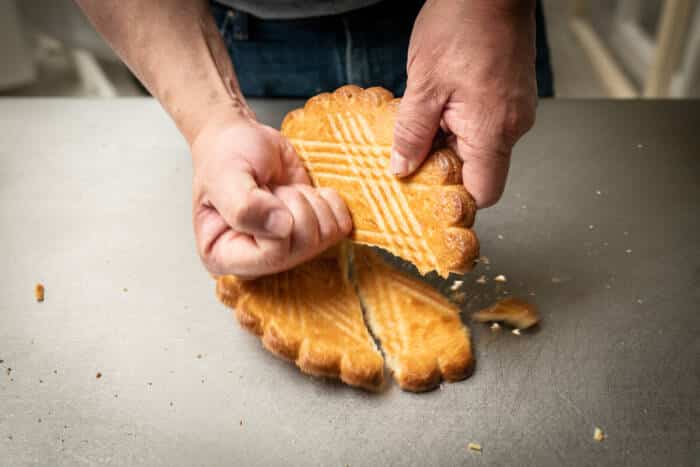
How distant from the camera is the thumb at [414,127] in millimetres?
822

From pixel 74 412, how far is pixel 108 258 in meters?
0.31

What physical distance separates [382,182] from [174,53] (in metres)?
0.43

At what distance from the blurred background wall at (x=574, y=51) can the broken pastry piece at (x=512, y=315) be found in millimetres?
1637

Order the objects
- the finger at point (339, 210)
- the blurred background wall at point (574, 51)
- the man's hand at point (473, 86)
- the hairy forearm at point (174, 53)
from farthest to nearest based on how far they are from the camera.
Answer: the blurred background wall at point (574, 51) < the hairy forearm at point (174, 53) < the finger at point (339, 210) < the man's hand at point (473, 86)

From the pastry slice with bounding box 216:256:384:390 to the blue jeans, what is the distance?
0.52m

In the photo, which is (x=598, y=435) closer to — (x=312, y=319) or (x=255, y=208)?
(x=312, y=319)

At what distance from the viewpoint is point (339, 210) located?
901mm

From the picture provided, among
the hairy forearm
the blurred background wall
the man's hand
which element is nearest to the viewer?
the man's hand

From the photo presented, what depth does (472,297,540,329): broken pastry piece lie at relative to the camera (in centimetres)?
96

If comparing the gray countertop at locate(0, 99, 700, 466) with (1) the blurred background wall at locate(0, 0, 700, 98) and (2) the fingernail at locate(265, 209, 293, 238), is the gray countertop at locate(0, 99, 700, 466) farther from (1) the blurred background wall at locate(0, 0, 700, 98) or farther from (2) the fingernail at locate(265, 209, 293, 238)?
(1) the blurred background wall at locate(0, 0, 700, 98)

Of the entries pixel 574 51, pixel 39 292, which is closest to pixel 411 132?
Answer: pixel 39 292

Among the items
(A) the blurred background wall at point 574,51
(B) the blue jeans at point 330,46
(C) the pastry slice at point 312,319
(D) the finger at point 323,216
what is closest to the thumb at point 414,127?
(D) the finger at point 323,216

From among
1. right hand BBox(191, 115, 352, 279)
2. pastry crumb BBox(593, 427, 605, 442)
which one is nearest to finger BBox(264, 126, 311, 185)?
right hand BBox(191, 115, 352, 279)

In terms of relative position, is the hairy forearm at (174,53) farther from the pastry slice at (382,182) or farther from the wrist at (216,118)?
the pastry slice at (382,182)
